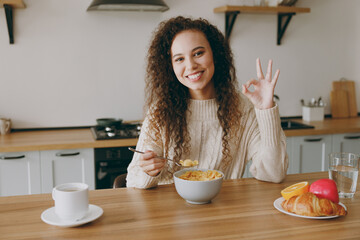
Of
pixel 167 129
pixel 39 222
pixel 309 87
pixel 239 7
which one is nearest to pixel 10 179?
pixel 167 129

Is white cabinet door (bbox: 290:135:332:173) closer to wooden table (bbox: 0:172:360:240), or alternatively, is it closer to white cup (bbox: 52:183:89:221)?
wooden table (bbox: 0:172:360:240)

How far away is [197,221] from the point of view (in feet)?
3.69

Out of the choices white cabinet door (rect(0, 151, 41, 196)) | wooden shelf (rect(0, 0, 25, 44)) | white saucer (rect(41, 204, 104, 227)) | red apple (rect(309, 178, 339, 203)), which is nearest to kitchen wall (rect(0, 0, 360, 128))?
wooden shelf (rect(0, 0, 25, 44))

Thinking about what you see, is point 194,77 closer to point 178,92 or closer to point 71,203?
point 178,92

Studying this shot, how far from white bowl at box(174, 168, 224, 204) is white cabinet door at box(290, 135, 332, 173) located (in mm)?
1824

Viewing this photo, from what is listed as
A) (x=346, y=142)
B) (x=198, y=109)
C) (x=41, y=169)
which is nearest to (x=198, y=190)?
(x=198, y=109)

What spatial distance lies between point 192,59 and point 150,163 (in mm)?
519

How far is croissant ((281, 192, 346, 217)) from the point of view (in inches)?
44.4

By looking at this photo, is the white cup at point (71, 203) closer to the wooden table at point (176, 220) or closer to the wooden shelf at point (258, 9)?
the wooden table at point (176, 220)

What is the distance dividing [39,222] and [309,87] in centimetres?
293

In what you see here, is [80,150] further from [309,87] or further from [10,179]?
[309,87]

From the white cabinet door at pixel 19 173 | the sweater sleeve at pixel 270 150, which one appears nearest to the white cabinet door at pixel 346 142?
the sweater sleeve at pixel 270 150

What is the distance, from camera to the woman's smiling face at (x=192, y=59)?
5.51 feet

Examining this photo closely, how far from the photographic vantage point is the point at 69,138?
266cm
